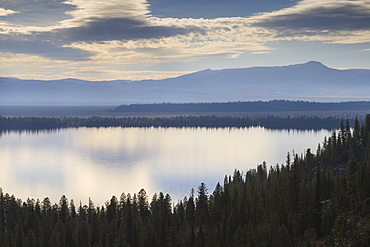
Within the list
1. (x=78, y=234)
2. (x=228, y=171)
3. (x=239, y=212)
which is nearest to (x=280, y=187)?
(x=239, y=212)

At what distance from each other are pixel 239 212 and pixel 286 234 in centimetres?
2029

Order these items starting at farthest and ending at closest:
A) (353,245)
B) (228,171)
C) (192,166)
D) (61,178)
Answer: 1. (192,166)
2. (228,171)
3. (61,178)
4. (353,245)

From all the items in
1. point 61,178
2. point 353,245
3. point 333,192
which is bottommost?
point 61,178

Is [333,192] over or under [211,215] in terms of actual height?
over

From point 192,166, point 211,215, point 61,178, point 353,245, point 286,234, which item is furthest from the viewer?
point 192,166

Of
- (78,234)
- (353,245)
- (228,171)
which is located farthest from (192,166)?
(353,245)

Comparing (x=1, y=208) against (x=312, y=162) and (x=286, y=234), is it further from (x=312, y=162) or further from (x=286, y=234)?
(x=312, y=162)

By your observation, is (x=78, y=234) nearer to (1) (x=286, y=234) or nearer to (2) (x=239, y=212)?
(2) (x=239, y=212)

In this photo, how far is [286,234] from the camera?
63.1 m

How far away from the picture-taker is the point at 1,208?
309ft

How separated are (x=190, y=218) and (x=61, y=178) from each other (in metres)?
85.4

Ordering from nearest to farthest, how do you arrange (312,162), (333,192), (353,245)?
1. (353,245)
2. (333,192)
3. (312,162)

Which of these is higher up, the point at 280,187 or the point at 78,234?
the point at 280,187

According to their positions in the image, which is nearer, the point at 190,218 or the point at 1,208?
the point at 190,218
